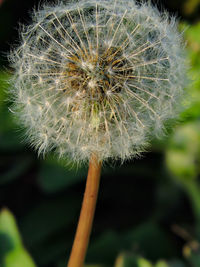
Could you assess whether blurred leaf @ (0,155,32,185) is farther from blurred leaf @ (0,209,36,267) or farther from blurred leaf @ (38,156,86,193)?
blurred leaf @ (0,209,36,267)

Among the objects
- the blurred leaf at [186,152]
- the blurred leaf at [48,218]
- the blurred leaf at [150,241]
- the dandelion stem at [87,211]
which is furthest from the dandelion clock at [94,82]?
the blurred leaf at [48,218]

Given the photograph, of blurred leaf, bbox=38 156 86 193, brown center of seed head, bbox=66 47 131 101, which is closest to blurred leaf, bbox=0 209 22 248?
blurred leaf, bbox=38 156 86 193

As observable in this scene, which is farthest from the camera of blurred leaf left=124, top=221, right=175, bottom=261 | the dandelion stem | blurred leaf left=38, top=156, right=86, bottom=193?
blurred leaf left=38, top=156, right=86, bottom=193

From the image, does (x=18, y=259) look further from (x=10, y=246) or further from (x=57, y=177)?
(x=57, y=177)

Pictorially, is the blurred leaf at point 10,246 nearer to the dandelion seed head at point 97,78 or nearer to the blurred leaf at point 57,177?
the dandelion seed head at point 97,78

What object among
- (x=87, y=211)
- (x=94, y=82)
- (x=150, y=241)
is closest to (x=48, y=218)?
(x=150, y=241)

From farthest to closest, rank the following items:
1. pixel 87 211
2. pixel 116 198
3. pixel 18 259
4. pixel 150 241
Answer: pixel 116 198 < pixel 150 241 < pixel 18 259 < pixel 87 211
